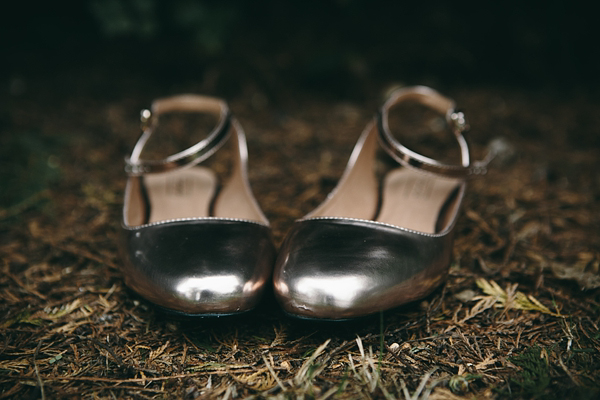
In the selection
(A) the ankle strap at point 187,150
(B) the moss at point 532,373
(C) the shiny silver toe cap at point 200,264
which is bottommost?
(B) the moss at point 532,373

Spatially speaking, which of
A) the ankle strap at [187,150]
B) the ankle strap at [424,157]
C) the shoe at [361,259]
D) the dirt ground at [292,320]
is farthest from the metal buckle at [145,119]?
the ankle strap at [424,157]

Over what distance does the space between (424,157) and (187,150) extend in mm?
690

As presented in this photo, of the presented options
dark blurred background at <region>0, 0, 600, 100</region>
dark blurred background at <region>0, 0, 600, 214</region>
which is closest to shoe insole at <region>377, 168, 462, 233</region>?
dark blurred background at <region>0, 0, 600, 214</region>

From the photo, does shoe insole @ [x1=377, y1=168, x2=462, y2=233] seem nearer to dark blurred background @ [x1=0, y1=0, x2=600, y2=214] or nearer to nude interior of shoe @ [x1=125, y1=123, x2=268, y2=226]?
nude interior of shoe @ [x1=125, y1=123, x2=268, y2=226]

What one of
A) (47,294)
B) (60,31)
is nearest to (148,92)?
(60,31)

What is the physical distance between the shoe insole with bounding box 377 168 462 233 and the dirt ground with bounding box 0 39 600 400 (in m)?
0.14

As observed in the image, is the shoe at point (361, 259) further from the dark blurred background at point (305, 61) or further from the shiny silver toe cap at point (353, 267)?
the dark blurred background at point (305, 61)

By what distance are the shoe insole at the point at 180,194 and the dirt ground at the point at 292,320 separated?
0.56 ft

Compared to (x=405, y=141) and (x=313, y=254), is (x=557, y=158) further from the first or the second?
(x=313, y=254)

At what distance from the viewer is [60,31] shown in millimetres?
2859

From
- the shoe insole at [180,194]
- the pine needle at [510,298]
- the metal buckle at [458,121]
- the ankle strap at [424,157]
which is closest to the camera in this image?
the pine needle at [510,298]

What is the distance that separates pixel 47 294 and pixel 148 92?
5.78 ft

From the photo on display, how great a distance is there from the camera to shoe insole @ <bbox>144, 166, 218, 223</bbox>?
1.51 metres

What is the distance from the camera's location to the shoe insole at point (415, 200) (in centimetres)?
147
